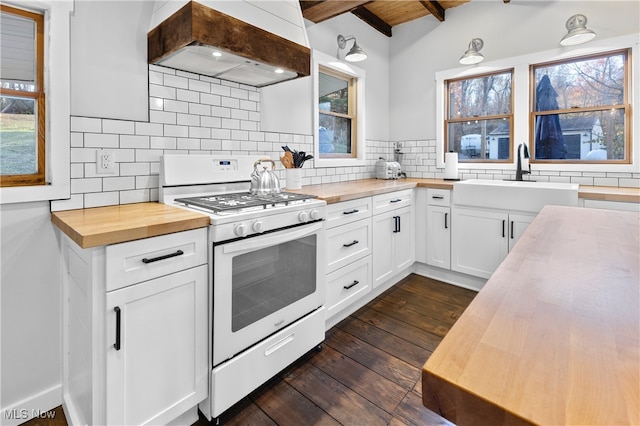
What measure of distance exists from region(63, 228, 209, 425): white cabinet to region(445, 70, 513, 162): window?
3181 mm

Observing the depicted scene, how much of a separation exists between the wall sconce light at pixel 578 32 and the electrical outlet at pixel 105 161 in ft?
10.9

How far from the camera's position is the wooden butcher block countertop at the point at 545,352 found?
0.39m

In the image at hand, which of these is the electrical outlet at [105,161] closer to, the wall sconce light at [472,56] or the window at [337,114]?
the window at [337,114]

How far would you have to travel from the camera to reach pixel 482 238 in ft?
9.67

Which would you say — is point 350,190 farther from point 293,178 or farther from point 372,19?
point 372,19

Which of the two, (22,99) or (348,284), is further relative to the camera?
(348,284)

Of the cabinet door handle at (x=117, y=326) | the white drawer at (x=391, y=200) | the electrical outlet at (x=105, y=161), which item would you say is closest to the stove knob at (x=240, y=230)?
the cabinet door handle at (x=117, y=326)

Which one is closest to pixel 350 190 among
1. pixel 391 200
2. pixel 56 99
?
pixel 391 200

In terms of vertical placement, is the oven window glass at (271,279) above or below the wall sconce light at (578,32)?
below

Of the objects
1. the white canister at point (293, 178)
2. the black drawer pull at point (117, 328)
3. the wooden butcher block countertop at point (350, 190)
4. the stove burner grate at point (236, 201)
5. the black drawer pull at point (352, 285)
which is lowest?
the black drawer pull at point (352, 285)

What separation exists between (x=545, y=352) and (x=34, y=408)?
2167mm

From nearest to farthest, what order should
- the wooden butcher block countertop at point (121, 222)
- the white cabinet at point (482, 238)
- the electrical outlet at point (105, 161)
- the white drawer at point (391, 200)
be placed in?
1. the wooden butcher block countertop at point (121, 222)
2. the electrical outlet at point (105, 161)
3. the white drawer at point (391, 200)
4. the white cabinet at point (482, 238)

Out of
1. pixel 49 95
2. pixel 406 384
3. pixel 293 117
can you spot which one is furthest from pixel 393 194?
pixel 49 95

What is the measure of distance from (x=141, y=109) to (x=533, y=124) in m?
3.35
